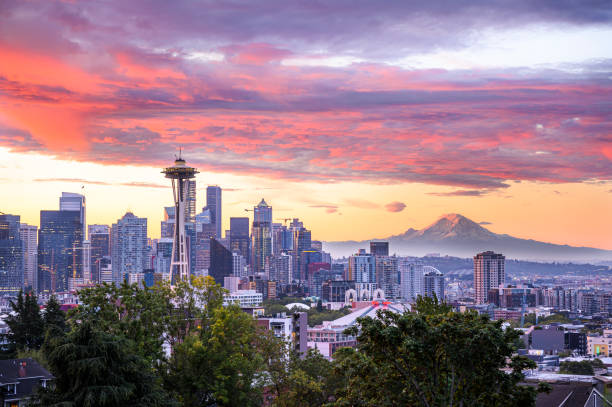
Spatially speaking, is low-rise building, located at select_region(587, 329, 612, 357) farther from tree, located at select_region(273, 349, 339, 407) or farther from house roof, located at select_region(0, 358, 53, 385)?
house roof, located at select_region(0, 358, 53, 385)

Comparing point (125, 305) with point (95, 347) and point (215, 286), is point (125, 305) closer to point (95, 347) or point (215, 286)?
point (215, 286)

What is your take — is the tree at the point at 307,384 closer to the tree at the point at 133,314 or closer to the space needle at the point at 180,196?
the tree at the point at 133,314

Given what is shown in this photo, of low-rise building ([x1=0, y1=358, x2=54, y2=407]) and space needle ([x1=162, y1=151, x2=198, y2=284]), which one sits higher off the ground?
space needle ([x1=162, y1=151, x2=198, y2=284])

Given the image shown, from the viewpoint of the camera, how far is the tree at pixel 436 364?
631 inches

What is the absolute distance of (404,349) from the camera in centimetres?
1625

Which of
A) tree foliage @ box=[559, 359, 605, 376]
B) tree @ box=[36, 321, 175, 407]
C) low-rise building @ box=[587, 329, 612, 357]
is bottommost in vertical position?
low-rise building @ box=[587, 329, 612, 357]

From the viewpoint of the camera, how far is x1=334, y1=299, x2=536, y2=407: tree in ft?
52.6

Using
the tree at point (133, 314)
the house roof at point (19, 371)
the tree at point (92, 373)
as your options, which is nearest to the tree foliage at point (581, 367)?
the house roof at point (19, 371)

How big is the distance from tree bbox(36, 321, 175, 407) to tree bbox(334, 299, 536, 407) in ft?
16.6

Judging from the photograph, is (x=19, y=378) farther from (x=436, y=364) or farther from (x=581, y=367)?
(x=581, y=367)

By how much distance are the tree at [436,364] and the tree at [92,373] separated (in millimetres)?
5047

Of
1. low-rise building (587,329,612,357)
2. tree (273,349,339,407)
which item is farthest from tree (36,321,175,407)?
low-rise building (587,329,612,357)

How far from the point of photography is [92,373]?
18.0m

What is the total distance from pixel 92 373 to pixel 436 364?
301 inches
